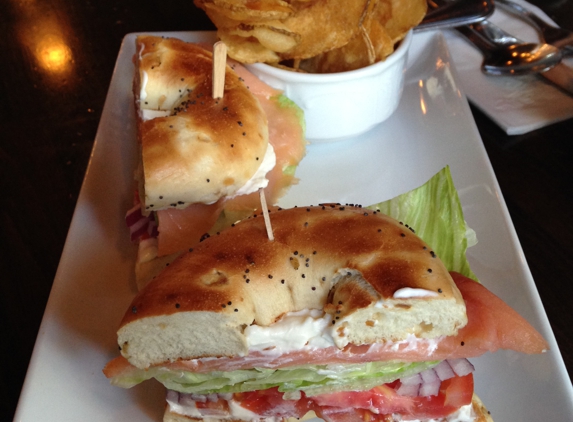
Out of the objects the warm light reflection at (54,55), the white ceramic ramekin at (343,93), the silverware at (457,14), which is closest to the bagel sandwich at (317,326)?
the white ceramic ramekin at (343,93)

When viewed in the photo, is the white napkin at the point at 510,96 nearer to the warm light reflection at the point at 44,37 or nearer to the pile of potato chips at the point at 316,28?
the pile of potato chips at the point at 316,28

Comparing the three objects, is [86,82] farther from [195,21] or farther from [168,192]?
[168,192]

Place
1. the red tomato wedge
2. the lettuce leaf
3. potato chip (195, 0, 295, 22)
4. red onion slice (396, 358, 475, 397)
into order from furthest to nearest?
potato chip (195, 0, 295, 22) → the lettuce leaf → red onion slice (396, 358, 475, 397) → the red tomato wedge

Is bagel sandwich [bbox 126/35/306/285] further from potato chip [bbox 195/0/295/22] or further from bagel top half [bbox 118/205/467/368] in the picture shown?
bagel top half [bbox 118/205/467/368]

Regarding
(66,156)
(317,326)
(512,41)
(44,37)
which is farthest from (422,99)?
(44,37)

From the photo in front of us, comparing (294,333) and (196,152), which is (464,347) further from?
(196,152)

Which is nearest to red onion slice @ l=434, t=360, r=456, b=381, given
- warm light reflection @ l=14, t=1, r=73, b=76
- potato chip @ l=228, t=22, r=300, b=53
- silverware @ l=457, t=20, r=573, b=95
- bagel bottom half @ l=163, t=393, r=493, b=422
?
bagel bottom half @ l=163, t=393, r=493, b=422
